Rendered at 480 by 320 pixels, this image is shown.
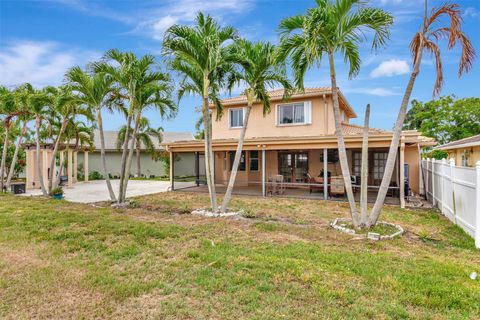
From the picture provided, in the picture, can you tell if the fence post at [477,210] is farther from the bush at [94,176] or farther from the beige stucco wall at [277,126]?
the bush at [94,176]

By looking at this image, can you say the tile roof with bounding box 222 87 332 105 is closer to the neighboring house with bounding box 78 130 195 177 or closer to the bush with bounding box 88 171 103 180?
the neighboring house with bounding box 78 130 195 177

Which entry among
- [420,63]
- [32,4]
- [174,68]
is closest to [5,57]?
[32,4]

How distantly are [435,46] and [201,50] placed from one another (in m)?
6.04

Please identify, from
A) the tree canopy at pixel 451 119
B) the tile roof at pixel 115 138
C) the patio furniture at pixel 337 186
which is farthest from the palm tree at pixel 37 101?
the tree canopy at pixel 451 119

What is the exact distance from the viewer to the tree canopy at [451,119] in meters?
31.0

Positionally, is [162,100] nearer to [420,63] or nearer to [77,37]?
[77,37]

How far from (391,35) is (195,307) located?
7392 millimetres

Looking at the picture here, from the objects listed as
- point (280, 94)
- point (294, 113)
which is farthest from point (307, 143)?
point (280, 94)

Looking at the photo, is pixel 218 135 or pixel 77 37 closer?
pixel 77 37

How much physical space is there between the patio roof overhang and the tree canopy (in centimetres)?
2250

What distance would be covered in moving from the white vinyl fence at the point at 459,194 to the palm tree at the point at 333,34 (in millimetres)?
2415

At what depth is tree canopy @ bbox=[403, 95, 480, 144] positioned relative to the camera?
3105 cm

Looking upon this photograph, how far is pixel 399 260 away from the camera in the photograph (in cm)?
524

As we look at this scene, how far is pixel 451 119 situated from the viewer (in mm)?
32906
